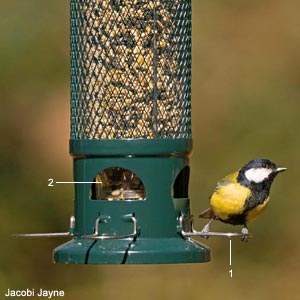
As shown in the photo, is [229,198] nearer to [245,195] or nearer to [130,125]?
[245,195]

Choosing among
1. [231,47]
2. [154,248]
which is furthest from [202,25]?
[154,248]

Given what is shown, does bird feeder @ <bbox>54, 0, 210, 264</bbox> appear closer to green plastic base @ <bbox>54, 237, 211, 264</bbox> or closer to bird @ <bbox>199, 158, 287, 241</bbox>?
green plastic base @ <bbox>54, 237, 211, 264</bbox>

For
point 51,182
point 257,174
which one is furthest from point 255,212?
point 51,182

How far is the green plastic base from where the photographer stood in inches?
390

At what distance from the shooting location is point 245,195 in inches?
419

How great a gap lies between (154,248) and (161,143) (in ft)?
2.26

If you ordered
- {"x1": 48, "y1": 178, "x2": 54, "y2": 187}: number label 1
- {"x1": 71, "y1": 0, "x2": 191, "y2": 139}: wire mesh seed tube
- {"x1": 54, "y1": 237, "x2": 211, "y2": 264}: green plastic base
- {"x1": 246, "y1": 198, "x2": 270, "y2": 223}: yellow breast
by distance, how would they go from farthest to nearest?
1. {"x1": 48, "y1": 178, "x2": 54, "y2": 187}: number label 1
2. {"x1": 246, "y1": 198, "x2": 270, "y2": 223}: yellow breast
3. {"x1": 71, "y1": 0, "x2": 191, "y2": 139}: wire mesh seed tube
4. {"x1": 54, "y1": 237, "x2": 211, "y2": 264}: green plastic base

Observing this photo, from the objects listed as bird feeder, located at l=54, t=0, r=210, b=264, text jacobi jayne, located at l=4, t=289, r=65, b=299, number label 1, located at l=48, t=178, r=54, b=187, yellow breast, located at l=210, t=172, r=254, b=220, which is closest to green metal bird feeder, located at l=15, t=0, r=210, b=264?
bird feeder, located at l=54, t=0, r=210, b=264

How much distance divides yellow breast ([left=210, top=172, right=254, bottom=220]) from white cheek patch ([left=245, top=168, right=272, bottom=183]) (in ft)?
0.26

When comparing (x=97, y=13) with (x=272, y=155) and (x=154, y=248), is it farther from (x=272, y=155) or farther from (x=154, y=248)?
(x=272, y=155)

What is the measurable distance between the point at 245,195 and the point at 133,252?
1.06 meters

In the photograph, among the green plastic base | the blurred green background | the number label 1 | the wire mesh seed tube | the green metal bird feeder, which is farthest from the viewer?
the blurred green background

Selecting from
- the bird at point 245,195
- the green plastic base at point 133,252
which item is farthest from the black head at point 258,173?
the green plastic base at point 133,252

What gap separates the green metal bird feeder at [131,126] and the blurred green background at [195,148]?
300cm
